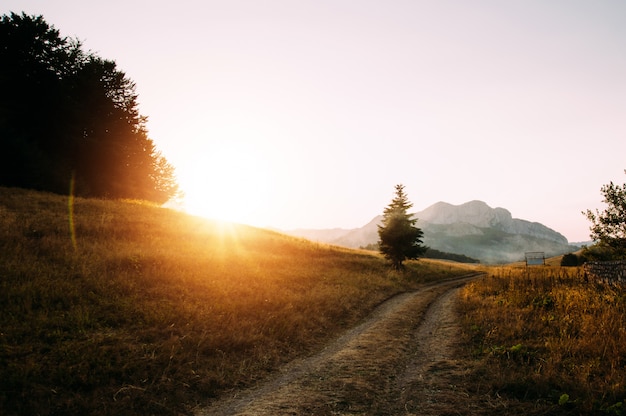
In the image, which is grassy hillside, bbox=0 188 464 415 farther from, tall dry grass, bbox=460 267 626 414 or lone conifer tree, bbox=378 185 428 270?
lone conifer tree, bbox=378 185 428 270

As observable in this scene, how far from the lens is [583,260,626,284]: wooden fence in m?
14.8

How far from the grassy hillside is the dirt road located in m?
0.89

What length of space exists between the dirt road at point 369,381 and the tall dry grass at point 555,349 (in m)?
0.89

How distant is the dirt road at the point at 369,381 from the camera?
20.7ft

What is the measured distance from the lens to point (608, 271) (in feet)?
51.1

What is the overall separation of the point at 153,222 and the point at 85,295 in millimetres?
15396

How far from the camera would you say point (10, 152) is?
87.4 ft

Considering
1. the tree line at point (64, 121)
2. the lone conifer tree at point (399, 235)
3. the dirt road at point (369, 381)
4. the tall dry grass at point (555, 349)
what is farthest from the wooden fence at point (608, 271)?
the tree line at point (64, 121)

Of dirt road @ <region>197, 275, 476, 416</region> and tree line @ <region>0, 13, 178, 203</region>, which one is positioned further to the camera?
tree line @ <region>0, 13, 178, 203</region>

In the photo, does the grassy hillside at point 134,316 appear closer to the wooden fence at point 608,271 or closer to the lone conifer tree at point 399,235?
the wooden fence at point 608,271

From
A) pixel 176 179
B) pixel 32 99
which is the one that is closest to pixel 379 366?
pixel 32 99

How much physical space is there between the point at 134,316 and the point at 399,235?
29.1 metres

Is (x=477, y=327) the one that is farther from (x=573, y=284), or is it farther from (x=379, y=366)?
(x=573, y=284)

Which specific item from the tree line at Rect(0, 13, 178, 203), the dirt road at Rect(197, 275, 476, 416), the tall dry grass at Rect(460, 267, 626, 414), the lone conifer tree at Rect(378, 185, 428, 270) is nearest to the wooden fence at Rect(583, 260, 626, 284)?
the tall dry grass at Rect(460, 267, 626, 414)
